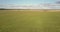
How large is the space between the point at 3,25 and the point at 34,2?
0.94ft

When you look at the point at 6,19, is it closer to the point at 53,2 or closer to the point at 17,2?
the point at 17,2

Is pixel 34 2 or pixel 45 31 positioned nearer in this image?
pixel 45 31

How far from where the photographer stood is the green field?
0.55 metres

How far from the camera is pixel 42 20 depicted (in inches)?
23.7

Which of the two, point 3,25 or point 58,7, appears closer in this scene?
point 3,25

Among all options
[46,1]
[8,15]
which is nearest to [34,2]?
[46,1]

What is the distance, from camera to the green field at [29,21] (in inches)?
21.8

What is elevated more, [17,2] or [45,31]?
[17,2]

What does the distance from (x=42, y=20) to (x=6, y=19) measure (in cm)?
24

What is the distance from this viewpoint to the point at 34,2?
686mm

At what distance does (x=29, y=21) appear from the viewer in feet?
1.94

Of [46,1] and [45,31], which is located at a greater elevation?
[46,1]

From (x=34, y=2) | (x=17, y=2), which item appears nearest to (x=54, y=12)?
(x=34, y=2)

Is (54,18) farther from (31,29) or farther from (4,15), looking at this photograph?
(4,15)
